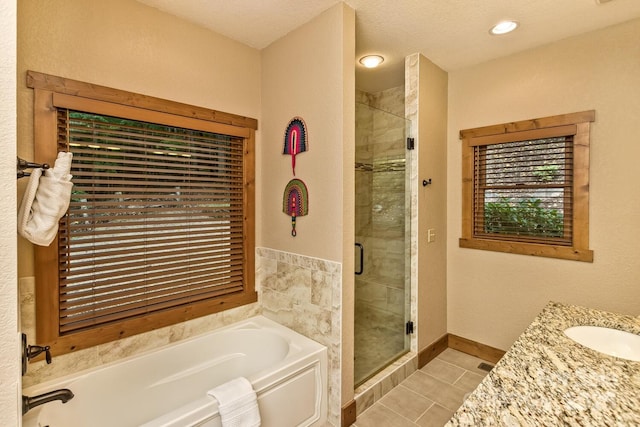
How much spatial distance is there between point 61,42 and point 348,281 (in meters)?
2.21

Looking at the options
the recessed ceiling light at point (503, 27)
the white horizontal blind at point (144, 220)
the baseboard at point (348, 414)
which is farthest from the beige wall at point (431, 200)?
the white horizontal blind at point (144, 220)

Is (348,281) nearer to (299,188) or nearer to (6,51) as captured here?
(299,188)

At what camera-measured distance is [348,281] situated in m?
2.04

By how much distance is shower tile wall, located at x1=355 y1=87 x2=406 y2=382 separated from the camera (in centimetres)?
252

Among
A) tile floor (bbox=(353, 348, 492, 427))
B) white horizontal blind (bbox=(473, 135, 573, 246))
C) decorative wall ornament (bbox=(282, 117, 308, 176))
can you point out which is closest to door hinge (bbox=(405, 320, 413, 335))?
tile floor (bbox=(353, 348, 492, 427))

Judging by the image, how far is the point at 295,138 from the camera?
2285 millimetres

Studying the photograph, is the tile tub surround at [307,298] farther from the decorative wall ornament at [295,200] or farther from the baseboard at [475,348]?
the baseboard at [475,348]

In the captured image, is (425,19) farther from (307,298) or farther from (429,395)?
(429,395)

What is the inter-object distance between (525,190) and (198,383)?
298 centimetres

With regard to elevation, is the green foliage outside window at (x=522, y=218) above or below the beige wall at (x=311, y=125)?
below

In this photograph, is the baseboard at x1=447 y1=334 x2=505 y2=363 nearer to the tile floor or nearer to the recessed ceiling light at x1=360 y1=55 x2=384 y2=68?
the tile floor

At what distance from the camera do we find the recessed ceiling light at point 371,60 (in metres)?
2.71

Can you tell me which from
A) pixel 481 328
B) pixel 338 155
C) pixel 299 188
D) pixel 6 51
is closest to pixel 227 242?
pixel 299 188

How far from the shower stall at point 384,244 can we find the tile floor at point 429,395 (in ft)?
0.80
